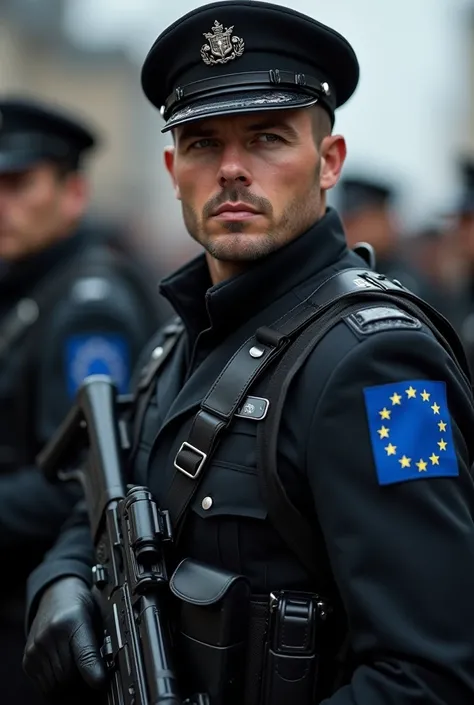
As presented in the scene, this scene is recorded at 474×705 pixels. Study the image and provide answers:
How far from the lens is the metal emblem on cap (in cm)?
207

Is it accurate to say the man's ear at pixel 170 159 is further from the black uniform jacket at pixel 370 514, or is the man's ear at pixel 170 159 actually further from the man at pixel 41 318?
the man at pixel 41 318

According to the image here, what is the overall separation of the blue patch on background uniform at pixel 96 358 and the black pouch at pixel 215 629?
62.6 inches

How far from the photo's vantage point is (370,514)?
1697mm

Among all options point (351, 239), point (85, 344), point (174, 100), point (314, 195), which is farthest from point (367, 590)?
point (351, 239)

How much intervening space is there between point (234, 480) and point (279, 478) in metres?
0.11

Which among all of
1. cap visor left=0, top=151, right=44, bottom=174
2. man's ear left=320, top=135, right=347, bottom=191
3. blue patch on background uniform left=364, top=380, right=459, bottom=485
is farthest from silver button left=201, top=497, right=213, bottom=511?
cap visor left=0, top=151, right=44, bottom=174

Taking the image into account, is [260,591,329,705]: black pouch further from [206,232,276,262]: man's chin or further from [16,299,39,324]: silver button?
[16,299,39,324]: silver button

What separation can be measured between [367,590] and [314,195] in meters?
0.90

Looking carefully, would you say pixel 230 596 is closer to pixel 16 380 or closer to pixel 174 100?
pixel 174 100

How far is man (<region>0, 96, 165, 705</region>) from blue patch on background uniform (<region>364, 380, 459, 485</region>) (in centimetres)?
179

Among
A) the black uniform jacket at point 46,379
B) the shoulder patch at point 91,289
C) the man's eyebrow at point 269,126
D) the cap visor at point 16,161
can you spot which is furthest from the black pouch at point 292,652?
the cap visor at point 16,161

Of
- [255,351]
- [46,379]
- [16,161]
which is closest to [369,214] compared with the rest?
[16,161]

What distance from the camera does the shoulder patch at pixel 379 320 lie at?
1805 millimetres

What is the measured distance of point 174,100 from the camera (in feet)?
7.10
